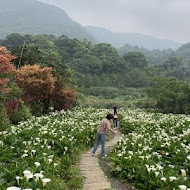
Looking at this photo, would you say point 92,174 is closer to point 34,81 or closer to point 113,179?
point 113,179

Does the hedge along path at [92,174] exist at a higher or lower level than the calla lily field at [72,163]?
lower

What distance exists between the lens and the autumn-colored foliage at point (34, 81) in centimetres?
2447

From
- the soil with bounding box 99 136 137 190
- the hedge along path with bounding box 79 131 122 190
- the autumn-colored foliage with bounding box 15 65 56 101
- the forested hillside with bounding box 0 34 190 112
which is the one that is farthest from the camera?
the forested hillside with bounding box 0 34 190 112

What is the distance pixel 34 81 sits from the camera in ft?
80.7

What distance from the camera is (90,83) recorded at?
73.9 meters

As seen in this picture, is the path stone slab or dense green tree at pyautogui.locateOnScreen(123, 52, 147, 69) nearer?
the path stone slab

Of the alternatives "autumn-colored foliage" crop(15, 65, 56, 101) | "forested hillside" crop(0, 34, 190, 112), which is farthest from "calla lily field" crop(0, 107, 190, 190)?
"forested hillside" crop(0, 34, 190, 112)

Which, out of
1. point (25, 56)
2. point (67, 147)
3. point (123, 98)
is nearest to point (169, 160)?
point (67, 147)

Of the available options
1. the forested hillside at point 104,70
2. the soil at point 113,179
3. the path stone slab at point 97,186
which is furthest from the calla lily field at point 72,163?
the forested hillside at point 104,70

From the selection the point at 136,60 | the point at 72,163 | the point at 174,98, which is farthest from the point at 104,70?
the point at 72,163

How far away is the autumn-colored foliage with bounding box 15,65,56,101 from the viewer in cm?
2447

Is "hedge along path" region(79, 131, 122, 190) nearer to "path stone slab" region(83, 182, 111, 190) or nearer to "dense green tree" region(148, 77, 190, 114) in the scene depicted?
"path stone slab" region(83, 182, 111, 190)

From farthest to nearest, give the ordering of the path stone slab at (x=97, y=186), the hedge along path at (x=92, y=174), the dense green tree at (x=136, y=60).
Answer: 1. the dense green tree at (x=136, y=60)
2. the hedge along path at (x=92, y=174)
3. the path stone slab at (x=97, y=186)

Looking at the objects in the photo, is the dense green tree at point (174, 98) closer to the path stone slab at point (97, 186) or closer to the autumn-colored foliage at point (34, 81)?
the autumn-colored foliage at point (34, 81)
